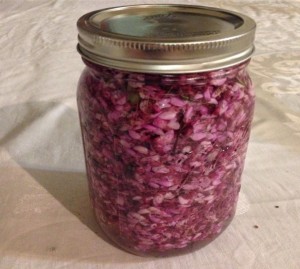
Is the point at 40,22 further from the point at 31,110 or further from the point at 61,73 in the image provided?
the point at 31,110

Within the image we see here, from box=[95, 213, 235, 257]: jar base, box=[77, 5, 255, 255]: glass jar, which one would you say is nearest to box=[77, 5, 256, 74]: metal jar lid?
box=[77, 5, 255, 255]: glass jar

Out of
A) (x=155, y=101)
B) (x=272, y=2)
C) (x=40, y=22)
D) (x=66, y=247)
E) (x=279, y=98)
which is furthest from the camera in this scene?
(x=272, y=2)

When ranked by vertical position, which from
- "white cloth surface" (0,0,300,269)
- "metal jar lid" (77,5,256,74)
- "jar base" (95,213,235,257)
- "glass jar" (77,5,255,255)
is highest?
"metal jar lid" (77,5,256,74)

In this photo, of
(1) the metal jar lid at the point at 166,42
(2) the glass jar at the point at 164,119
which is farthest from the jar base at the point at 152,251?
(1) the metal jar lid at the point at 166,42

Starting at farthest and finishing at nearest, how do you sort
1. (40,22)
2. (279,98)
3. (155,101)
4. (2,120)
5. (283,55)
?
(40,22)
(283,55)
(279,98)
(2,120)
(155,101)

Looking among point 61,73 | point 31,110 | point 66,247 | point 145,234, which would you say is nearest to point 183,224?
point 145,234

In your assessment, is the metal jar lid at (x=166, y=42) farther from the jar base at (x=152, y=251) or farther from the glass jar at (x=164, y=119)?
the jar base at (x=152, y=251)

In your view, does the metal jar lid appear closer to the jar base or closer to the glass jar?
the glass jar
